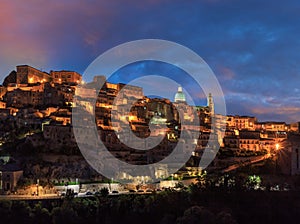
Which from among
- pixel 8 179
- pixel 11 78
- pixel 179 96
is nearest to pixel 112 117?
pixel 11 78

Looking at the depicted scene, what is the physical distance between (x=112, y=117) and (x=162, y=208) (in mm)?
27643

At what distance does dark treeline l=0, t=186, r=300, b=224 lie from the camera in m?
26.5

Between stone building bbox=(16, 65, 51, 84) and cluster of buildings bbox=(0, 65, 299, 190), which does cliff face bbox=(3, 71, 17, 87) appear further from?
stone building bbox=(16, 65, 51, 84)

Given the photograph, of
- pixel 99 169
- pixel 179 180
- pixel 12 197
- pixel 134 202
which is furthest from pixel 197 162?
pixel 12 197

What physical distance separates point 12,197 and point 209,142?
28370 millimetres

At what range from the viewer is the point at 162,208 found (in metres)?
27.7

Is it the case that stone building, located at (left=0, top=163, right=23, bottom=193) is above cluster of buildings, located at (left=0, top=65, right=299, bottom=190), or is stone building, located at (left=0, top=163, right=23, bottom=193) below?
below

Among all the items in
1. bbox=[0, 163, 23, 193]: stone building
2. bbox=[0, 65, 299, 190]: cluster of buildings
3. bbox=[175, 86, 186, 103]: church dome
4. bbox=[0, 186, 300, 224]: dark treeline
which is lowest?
bbox=[0, 186, 300, 224]: dark treeline

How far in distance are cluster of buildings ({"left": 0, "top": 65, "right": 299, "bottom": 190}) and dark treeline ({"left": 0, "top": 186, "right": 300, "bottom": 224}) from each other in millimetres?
9830

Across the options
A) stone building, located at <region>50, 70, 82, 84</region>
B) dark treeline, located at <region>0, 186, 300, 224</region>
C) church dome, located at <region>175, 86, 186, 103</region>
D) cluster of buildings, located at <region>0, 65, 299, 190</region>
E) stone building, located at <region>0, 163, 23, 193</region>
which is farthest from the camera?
church dome, located at <region>175, 86, 186, 103</region>

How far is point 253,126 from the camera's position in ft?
233

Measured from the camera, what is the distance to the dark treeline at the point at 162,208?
26469 millimetres

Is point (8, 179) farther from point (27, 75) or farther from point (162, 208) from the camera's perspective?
point (27, 75)

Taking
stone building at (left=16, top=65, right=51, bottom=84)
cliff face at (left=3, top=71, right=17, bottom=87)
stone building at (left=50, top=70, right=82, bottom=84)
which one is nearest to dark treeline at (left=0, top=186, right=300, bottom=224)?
stone building at (left=16, top=65, right=51, bottom=84)
